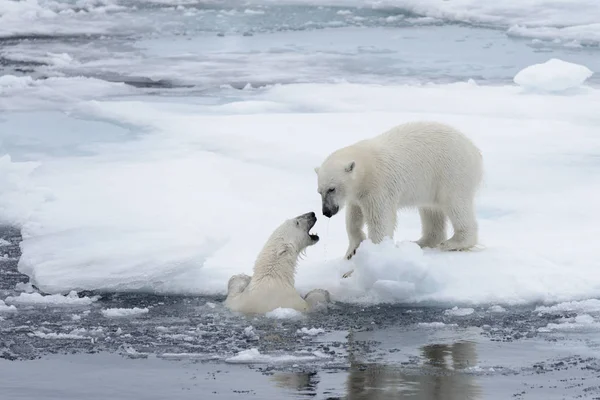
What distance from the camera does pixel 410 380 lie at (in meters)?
4.26

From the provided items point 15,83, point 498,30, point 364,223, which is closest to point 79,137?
point 15,83

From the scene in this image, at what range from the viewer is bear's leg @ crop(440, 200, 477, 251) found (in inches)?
244

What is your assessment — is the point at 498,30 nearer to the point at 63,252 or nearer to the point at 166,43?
the point at 166,43

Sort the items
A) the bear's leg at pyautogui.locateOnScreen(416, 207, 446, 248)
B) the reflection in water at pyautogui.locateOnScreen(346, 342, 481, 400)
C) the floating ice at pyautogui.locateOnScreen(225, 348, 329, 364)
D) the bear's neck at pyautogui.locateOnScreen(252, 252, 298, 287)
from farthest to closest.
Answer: the bear's leg at pyautogui.locateOnScreen(416, 207, 446, 248), the bear's neck at pyautogui.locateOnScreen(252, 252, 298, 287), the floating ice at pyautogui.locateOnScreen(225, 348, 329, 364), the reflection in water at pyautogui.locateOnScreen(346, 342, 481, 400)

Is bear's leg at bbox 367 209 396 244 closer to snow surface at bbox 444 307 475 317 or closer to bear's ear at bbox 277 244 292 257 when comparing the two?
bear's ear at bbox 277 244 292 257

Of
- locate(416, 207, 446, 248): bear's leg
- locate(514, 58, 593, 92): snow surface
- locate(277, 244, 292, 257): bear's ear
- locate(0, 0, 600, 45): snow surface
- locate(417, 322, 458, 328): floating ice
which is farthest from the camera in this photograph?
locate(0, 0, 600, 45): snow surface

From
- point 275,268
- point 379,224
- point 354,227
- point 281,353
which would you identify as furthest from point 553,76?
point 281,353

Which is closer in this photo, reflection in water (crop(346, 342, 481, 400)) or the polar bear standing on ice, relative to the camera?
reflection in water (crop(346, 342, 481, 400))

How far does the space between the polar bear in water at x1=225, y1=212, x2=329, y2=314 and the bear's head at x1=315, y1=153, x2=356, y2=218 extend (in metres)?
0.15

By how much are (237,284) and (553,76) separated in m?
7.09

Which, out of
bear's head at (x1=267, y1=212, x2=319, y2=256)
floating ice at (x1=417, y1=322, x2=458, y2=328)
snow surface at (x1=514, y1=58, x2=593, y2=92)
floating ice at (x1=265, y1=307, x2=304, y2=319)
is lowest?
floating ice at (x1=417, y1=322, x2=458, y2=328)

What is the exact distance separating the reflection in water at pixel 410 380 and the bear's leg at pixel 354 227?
1.54 m

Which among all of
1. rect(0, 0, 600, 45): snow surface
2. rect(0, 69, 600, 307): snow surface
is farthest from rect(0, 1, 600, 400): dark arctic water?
rect(0, 0, 600, 45): snow surface

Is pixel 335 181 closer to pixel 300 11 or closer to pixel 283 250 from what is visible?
pixel 283 250
